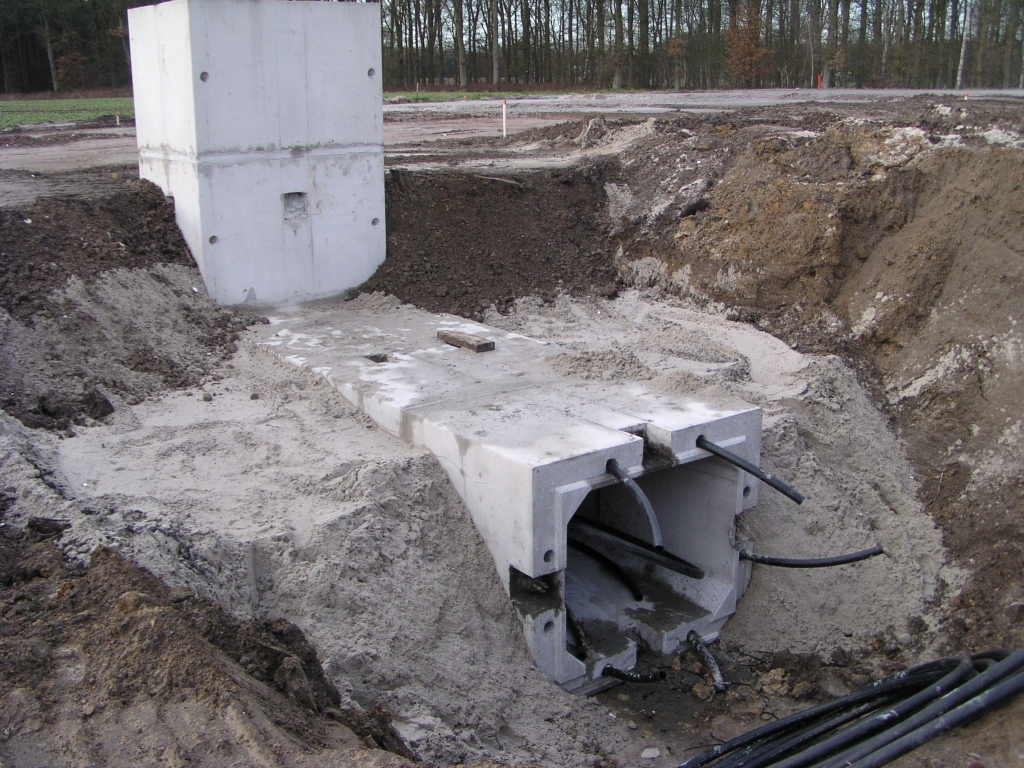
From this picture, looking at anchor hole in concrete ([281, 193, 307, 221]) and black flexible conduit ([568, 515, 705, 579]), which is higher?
anchor hole in concrete ([281, 193, 307, 221])

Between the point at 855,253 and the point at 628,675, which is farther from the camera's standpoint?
the point at 855,253

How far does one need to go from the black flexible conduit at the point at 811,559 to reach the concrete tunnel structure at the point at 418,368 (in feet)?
0.40

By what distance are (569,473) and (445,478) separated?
828 millimetres

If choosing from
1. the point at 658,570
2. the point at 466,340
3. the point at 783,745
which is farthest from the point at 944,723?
the point at 466,340

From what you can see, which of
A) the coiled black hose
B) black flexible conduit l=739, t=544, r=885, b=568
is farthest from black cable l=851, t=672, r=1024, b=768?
the coiled black hose

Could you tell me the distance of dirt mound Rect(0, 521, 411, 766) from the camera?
2.82 metres

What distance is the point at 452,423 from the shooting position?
5148 millimetres

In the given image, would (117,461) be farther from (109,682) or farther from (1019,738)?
(1019,738)

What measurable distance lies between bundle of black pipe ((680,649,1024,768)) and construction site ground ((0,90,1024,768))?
3.4 inches

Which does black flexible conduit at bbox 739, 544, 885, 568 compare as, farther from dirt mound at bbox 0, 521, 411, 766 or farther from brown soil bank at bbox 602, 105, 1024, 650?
dirt mound at bbox 0, 521, 411, 766

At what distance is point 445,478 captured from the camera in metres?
5.15

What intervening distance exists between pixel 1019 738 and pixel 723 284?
5.95m

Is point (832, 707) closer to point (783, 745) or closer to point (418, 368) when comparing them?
point (783, 745)

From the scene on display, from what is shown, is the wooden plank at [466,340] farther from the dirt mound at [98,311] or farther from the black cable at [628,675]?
the black cable at [628,675]
